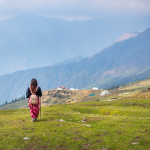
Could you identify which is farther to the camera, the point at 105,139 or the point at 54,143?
the point at 105,139

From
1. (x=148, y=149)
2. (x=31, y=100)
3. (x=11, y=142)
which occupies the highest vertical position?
(x=31, y=100)

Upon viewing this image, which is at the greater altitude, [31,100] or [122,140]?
[31,100]

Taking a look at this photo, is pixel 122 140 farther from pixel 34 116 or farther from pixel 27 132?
pixel 34 116

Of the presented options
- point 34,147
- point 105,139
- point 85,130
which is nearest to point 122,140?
point 105,139

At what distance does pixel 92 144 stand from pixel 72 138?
1.96m

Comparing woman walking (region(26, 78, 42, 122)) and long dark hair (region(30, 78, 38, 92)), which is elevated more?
long dark hair (region(30, 78, 38, 92))

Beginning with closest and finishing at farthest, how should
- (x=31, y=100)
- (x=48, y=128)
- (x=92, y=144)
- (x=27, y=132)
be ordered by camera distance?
(x=92, y=144), (x=27, y=132), (x=48, y=128), (x=31, y=100)

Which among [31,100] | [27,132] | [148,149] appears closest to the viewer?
[148,149]

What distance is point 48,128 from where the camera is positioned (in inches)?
735

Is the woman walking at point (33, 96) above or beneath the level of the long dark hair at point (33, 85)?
beneath

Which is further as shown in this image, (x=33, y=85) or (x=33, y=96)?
(x=33, y=85)

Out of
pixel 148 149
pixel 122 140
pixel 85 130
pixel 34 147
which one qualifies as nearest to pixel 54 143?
pixel 34 147

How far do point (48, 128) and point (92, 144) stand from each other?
5639 millimetres

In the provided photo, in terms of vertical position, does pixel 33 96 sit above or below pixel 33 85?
below
